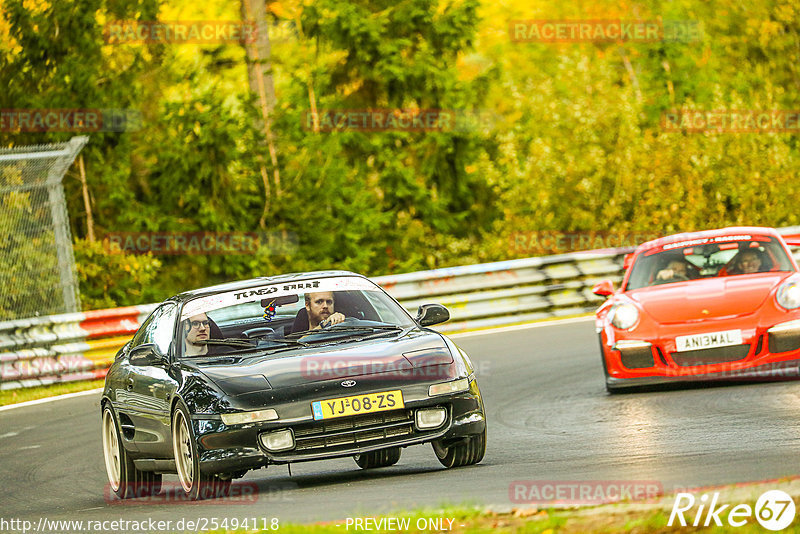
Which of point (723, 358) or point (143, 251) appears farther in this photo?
point (143, 251)

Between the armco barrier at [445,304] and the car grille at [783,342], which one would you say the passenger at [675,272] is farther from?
the armco barrier at [445,304]

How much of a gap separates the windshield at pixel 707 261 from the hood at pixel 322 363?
4699 mm

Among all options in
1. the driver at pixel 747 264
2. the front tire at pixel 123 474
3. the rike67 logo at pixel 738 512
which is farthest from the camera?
the driver at pixel 747 264

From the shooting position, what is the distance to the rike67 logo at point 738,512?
5.79m

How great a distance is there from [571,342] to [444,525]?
425 inches

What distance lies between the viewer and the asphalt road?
7664mm

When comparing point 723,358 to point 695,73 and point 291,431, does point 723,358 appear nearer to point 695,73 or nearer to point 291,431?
point 291,431

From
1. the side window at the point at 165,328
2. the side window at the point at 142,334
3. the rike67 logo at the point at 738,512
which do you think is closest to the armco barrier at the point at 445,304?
the side window at the point at 142,334

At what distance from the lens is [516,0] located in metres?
50.8

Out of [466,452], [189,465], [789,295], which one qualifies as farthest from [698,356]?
[189,465]

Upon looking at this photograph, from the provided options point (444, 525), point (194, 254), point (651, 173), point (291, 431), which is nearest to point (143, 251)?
point (194, 254)

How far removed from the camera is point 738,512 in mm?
5906

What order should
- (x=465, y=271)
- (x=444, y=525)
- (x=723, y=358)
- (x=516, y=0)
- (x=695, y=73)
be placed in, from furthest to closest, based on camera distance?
1. (x=516, y=0)
2. (x=695, y=73)
3. (x=465, y=271)
4. (x=723, y=358)
5. (x=444, y=525)

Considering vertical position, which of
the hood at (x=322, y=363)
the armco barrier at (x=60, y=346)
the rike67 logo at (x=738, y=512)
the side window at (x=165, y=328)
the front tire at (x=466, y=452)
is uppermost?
the side window at (x=165, y=328)
